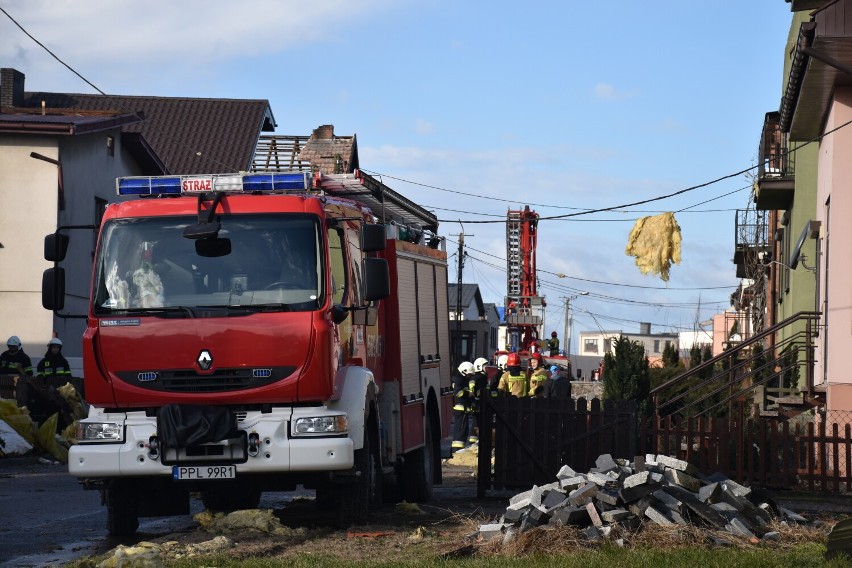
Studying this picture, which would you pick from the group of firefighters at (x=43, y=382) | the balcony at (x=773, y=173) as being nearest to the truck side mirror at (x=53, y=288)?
the group of firefighters at (x=43, y=382)

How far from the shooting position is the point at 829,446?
51.2ft

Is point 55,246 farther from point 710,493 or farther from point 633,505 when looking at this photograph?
point 710,493

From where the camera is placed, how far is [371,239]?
10.6m

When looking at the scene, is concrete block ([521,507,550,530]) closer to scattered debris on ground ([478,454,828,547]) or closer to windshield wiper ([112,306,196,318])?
scattered debris on ground ([478,454,828,547])

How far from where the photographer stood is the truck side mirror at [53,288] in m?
10.7

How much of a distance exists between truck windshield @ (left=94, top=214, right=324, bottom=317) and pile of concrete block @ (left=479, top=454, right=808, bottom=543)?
238cm

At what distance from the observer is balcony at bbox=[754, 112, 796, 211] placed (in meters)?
28.1

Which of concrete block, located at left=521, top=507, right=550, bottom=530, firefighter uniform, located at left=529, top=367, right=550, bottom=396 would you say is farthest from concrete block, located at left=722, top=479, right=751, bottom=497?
firefighter uniform, located at left=529, top=367, right=550, bottom=396

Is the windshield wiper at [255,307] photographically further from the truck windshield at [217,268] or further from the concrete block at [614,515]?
the concrete block at [614,515]

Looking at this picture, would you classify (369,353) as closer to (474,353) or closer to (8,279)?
(8,279)

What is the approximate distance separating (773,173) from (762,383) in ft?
30.6

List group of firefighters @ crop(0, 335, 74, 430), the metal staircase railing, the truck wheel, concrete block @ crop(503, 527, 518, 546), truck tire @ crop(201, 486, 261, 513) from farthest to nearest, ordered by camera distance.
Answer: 1. group of firefighters @ crop(0, 335, 74, 430)
2. the metal staircase railing
3. truck tire @ crop(201, 486, 261, 513)
4. the truck wheel
5. concrete block @ crop(503, 527, 518, 546)

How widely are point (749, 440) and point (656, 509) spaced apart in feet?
18.0

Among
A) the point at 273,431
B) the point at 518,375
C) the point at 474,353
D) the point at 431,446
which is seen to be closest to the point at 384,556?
the point at 273,431
